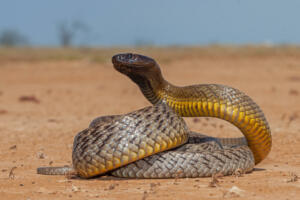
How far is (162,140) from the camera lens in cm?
578

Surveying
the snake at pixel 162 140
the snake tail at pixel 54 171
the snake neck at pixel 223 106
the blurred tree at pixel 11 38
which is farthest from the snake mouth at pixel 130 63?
the blurred tree at pixel 11 38

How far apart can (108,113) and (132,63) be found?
684cm

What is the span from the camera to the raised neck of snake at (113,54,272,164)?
652 centimetres

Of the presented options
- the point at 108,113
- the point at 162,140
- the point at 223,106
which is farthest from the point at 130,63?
the point at 108,113

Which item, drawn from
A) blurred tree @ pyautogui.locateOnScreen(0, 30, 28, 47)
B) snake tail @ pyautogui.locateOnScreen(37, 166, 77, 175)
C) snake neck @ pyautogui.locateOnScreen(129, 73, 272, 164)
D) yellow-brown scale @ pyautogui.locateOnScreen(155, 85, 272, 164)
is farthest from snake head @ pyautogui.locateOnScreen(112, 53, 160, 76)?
blurred tree @ pyautogui.locateOnScreen(0, 30, 28, 47)

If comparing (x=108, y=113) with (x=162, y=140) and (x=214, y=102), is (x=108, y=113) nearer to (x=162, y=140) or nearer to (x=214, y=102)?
(x=214, y=102)

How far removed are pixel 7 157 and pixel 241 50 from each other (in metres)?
22.5

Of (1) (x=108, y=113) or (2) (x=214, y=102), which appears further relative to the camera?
(1) (x=108, y=113)

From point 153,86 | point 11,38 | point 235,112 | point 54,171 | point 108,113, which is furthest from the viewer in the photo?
point 11,38

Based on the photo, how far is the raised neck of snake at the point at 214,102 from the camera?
21.4 ft

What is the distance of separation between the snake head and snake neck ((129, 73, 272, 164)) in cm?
21

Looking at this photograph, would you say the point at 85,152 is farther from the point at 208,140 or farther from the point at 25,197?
the point at 208,140

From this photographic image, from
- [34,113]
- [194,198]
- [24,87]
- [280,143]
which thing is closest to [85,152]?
[194,198]

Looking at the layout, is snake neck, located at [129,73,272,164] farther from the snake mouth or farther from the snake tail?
the snake tail
